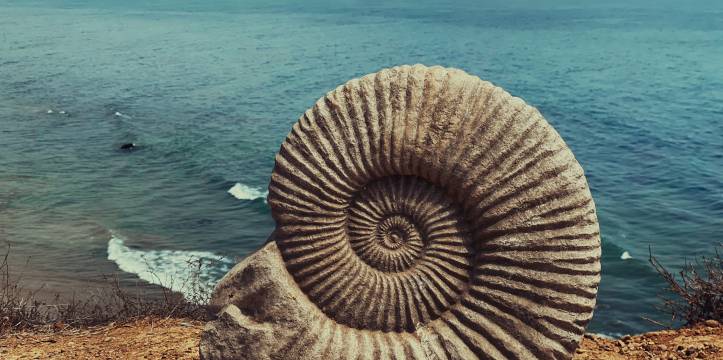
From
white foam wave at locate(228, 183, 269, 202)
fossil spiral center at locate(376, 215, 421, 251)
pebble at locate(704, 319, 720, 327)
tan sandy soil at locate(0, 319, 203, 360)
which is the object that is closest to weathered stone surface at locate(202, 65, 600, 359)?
fossil spiral center at locate(376, 215, 421, 251)

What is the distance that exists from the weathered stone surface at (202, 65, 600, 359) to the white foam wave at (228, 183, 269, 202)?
45.6 feet

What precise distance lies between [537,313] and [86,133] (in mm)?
24447

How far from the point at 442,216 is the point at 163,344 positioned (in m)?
4.29

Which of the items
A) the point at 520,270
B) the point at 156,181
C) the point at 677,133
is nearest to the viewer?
the point at 520,270

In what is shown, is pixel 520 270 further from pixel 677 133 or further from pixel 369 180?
pixel 677 133

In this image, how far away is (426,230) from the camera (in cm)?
630

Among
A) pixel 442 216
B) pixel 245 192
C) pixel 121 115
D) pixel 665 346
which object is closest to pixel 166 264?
pixel 245 192

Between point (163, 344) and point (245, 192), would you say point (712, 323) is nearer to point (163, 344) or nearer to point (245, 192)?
point (163, 344)

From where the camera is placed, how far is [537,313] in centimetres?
618

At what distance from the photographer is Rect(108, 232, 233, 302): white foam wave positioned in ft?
49.7

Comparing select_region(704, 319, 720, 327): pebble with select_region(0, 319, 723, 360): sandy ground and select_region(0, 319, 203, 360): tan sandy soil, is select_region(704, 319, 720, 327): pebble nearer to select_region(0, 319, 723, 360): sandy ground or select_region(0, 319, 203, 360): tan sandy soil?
select_region(0, 319, 723, 360): sandy ground

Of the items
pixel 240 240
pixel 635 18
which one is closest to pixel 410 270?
pixel 240 240

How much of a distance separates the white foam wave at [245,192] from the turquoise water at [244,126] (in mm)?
72

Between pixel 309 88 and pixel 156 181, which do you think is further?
pixel 309 88
